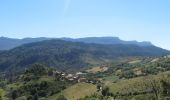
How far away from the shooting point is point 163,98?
654ft

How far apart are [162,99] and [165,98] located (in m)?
4.77

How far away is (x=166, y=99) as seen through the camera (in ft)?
654

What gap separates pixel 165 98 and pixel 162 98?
2.68 metres

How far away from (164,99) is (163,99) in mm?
888

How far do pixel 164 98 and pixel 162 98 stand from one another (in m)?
2.31

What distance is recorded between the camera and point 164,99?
7756 inches

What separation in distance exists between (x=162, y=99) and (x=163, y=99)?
3.95 ft

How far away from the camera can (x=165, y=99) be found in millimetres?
197500

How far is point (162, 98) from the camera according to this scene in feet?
650

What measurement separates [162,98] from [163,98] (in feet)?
5.12

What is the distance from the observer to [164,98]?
200 m

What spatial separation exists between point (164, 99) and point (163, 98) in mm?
2267

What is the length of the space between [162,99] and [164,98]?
4560 mm

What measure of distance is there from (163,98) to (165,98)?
4.32ft
